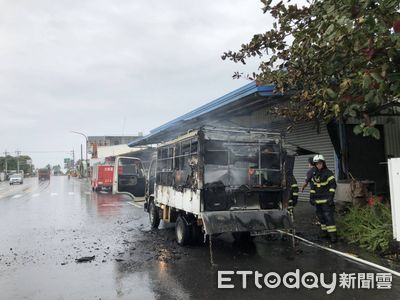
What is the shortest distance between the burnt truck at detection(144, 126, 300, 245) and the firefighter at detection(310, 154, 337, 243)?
41.5 inches

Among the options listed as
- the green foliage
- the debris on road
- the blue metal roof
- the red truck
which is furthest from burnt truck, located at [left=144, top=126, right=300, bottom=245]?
the red truck

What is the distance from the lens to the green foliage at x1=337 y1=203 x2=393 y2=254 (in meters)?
7.38

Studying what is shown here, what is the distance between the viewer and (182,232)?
8.24m

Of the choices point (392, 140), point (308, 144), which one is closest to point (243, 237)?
point (308, 144)

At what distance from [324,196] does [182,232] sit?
3.20 meters

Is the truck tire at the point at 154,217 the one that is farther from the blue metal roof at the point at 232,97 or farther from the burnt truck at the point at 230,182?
the blue metal roof at the point at 232,97

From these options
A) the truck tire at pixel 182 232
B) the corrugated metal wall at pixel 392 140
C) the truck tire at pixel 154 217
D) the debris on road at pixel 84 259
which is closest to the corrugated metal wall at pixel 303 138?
the corrugated metal wall at pixel 392 140

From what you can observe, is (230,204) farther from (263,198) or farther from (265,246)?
(265,246)

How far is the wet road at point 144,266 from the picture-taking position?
532 cm

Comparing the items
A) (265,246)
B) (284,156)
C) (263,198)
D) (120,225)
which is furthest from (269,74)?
(120,225)

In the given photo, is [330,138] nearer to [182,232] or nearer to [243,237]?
[243,237]

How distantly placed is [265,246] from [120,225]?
5.21 m

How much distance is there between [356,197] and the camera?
9.90 meters

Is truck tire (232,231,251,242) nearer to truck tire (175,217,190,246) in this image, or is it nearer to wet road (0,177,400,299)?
wet road (0,177,400,299)
